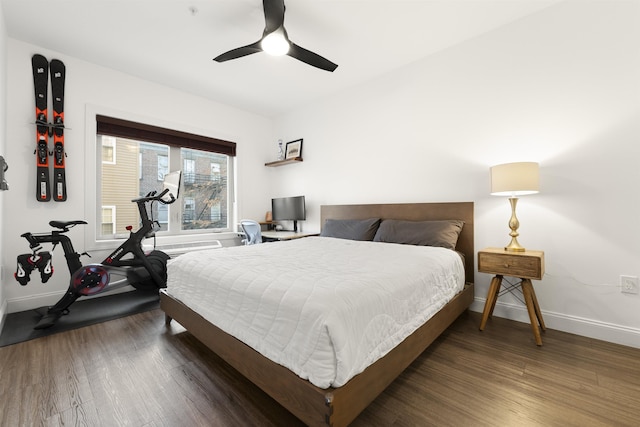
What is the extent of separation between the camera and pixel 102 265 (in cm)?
271

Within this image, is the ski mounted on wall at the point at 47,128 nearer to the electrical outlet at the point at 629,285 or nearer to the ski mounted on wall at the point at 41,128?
the ski mounted on wall at the point at 41,128

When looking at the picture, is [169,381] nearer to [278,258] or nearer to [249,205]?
[278,258]

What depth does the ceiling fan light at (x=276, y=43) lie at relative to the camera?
2.15 metres

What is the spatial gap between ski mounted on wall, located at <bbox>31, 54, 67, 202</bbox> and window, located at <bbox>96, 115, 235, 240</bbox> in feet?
1.25

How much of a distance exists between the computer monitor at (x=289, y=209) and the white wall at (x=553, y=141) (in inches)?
60.8

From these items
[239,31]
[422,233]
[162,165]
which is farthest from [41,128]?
[422,233]

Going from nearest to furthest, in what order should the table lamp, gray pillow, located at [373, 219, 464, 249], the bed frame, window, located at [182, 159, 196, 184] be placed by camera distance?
1. the bed frame
2. the table lamp
3. gray pillow, located at [373, 219, 464, 249]
4. window, located at [182, 159, 196, 184]

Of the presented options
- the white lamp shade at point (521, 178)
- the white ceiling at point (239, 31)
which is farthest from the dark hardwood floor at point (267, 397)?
the white ceiling at point (239, 31)

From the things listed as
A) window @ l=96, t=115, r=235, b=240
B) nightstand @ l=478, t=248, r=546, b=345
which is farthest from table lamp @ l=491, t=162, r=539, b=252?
window @ l=96, t=115, r=235, b=240

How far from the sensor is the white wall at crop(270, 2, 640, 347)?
6.72 ft

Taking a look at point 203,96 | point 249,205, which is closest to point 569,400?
point 249,205

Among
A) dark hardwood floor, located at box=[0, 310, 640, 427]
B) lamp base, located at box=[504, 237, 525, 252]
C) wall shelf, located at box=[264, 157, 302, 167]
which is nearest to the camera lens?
dark hardwood floor, located at box=[0, 310, 640, 427]

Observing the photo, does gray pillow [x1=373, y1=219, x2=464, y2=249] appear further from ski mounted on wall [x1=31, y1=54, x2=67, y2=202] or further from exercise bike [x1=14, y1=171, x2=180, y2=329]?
ski mounted on wall [x1=31, y1=54, x2=67, y2=202]

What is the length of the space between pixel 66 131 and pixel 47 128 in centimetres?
16
